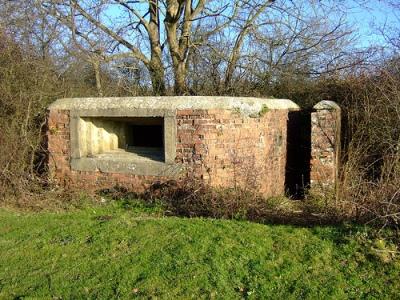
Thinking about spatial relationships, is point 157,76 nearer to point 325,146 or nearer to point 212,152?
point 325,146

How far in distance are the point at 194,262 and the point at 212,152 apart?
2730 mm

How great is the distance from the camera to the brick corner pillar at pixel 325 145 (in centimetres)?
838

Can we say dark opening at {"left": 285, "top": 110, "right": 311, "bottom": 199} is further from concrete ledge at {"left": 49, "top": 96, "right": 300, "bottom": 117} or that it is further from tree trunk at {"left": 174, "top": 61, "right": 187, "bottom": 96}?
tree trunk at {"left": 174, "top": 61, "right": 187, "bottom": 96}

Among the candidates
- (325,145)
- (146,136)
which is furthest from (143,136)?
(325,145)

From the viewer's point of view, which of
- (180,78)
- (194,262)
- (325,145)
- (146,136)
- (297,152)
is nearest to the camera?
(194,262)

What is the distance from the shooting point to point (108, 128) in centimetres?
867

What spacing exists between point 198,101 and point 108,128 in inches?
93.2

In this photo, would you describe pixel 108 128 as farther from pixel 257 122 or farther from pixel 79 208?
pixel 257 122

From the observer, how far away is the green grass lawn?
4113 millimetres

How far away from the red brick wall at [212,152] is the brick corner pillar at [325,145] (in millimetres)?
777

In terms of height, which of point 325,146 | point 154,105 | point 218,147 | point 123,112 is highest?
point 154,105

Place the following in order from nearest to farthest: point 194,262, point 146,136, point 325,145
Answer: point 194,262 → point 325,145 → point 146,136

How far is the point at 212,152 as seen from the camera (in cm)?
709

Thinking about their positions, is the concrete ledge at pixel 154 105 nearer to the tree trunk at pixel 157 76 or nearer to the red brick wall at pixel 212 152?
the red brick wall at pixel 212 152
